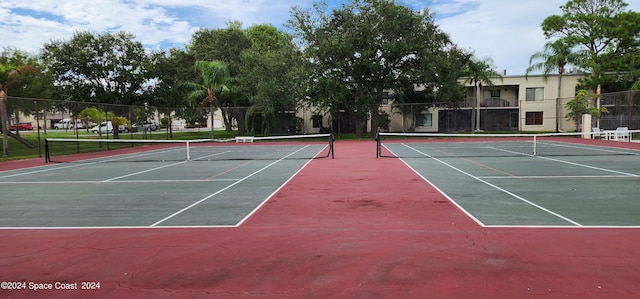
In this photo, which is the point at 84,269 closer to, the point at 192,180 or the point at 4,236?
the point at 4,236

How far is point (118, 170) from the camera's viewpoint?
16781 mm

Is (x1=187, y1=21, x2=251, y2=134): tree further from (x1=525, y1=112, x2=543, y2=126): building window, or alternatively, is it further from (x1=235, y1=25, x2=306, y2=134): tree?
(x1=525, y1=112, x2=543, y2=126): building window

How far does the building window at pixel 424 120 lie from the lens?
1864 inches

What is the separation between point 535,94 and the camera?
169ft

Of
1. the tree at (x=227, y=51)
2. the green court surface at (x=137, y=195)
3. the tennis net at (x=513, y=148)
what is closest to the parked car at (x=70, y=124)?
the green court surface at (x=137, y=195)

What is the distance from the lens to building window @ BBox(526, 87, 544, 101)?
5131cm

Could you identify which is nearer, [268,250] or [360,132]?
[268,250]

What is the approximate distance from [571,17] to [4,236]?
50.8 meters

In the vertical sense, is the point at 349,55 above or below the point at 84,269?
above

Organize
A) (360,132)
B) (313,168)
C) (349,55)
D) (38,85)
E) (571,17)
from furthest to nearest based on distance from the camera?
(571,17) → (360,132) → (349,55) → (38,85) → (313,168)

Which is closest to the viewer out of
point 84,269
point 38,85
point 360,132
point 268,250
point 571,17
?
point 84,269

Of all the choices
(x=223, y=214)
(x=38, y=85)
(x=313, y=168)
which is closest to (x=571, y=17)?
(x=313, y=168)

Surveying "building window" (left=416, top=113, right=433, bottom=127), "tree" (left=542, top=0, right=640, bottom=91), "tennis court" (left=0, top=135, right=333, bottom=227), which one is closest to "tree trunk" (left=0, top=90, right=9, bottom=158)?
"tennis court" (left=0, top=135, right=333, bottom=227)

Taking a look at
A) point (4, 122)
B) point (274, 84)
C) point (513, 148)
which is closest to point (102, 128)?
point (4, 122)
